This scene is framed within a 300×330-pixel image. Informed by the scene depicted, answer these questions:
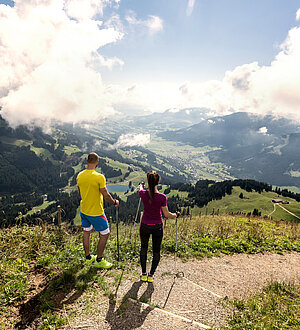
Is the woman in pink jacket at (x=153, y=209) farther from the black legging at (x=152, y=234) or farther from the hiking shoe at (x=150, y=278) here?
the hiking shoe at (x=150, y=278)

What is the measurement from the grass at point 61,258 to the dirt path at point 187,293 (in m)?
0.57

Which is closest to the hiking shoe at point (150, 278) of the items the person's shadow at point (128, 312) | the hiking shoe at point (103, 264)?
the person's shadow at point (128, 312)

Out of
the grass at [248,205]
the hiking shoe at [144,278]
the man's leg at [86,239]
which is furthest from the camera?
the grass at [248,205]

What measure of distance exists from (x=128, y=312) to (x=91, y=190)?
145 inches

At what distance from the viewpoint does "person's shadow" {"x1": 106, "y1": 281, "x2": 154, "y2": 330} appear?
454 centimetres

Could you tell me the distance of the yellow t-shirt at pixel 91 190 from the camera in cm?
600

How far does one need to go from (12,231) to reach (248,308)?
951 cm

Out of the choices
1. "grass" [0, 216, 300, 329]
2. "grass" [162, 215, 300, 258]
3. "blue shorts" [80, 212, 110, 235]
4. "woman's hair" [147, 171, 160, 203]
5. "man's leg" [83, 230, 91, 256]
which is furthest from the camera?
"grass" [162, 215, 300, 258]

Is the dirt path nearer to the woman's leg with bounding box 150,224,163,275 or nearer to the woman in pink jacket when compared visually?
the woman's leg with bounding box 150,224,163,275

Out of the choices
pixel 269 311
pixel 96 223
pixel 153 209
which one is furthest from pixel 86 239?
pixel 269 311

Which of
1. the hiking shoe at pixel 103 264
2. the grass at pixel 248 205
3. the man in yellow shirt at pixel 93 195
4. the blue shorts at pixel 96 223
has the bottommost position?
the grass at pixel 248 205

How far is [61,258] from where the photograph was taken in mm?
7086

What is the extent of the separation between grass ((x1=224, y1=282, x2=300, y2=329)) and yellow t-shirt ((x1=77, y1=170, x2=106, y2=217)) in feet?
16.4

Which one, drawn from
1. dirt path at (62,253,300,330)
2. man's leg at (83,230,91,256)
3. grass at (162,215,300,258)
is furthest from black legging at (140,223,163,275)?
grass at (162,215,300,258)
